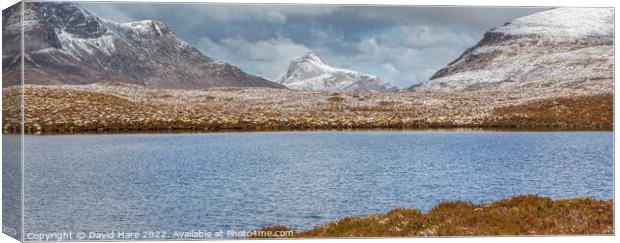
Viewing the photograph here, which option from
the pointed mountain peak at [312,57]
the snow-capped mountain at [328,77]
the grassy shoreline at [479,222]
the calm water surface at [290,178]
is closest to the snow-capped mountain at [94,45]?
the snow-capped mountain at [328,77]

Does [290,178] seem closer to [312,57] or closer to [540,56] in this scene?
[312,57]

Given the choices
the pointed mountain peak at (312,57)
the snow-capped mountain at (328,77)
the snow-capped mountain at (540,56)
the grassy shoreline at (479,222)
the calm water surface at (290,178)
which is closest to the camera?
the grassy shoreline at (479,222)

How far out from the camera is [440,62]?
35406 millimetres

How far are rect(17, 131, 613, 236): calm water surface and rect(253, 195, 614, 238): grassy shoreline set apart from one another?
1.11 meters

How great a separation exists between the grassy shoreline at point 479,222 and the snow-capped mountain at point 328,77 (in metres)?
9.76

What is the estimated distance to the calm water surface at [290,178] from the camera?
26.8 metres

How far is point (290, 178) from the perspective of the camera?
3172cm

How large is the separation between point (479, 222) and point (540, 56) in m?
54.1

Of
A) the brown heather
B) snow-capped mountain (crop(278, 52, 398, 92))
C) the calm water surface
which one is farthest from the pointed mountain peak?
the calm water surface

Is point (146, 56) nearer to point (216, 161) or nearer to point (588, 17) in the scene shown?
point (216, 161)

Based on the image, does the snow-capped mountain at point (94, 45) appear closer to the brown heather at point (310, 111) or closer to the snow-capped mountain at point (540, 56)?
the brown heather at point (310, 111)

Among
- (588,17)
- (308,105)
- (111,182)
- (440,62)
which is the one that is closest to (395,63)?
(440,62)

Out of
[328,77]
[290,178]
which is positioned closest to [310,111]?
[328,77]

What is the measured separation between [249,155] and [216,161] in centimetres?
241
